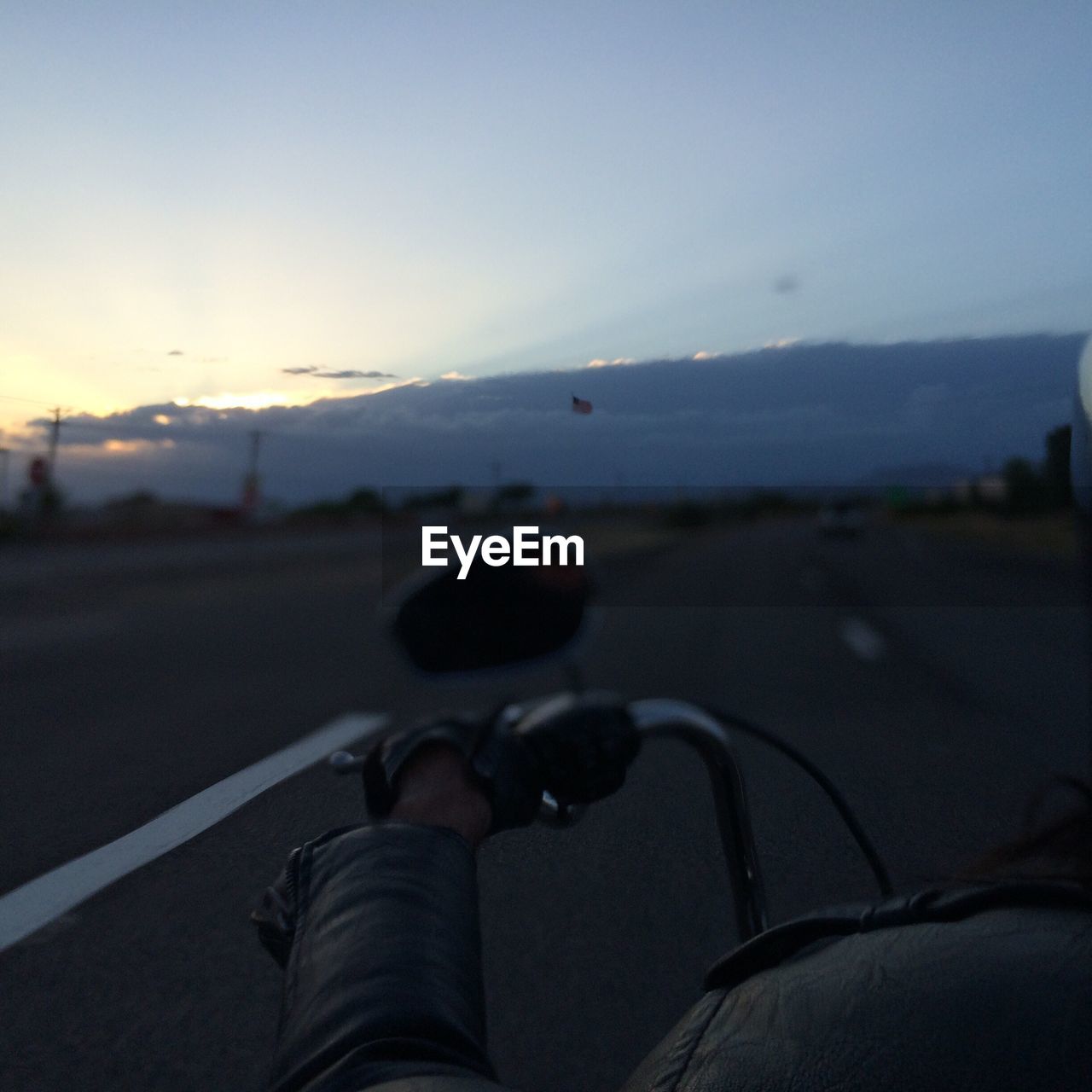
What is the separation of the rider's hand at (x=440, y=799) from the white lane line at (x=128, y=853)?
225mm

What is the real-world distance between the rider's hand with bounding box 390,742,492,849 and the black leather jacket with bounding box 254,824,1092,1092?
0.04m

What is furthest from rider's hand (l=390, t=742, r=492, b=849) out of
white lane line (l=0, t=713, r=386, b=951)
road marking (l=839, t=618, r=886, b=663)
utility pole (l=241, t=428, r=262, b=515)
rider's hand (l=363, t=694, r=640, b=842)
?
road marking (l=839, t=618, r=886, b=663)

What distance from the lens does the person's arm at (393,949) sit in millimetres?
1504

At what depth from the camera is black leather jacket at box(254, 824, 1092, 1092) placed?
1339mm

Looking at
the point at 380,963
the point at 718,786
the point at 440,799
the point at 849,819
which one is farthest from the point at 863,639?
the point at 380,963

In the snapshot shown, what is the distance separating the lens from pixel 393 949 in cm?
158

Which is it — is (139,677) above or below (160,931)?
below

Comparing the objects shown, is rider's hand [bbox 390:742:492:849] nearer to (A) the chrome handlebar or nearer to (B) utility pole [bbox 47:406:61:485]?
(A) the chrome handlebar

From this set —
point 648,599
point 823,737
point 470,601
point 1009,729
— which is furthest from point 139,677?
point 648,599

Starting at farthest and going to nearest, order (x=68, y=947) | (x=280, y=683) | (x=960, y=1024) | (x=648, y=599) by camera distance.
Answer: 1. (x=648, y=599)
2. (x=280, y=683)
3. (x=68, y=947)
4. (x=960, y=1024)

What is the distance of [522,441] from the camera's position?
1782 millimetres

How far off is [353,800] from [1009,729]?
7.27m

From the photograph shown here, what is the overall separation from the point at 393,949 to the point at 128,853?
0.47m

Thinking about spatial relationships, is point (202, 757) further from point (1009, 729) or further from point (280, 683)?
point (280, 683)
